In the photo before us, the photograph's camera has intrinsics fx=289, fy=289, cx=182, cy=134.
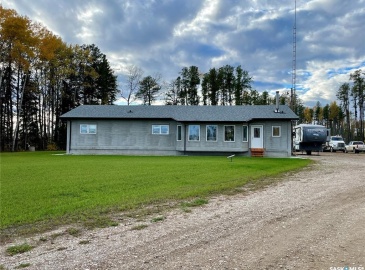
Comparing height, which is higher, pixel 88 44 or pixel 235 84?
pixel 88 44

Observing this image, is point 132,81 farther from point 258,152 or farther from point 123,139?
point 258,152

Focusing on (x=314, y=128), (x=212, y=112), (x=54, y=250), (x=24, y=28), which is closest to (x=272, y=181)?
(x=54, y=250)

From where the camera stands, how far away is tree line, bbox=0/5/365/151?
31059 millimetres

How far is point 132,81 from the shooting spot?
48812mm

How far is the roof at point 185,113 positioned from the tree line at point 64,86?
1014 centimetres

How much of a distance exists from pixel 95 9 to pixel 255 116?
14899 millimetres

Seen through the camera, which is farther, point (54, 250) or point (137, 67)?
point (137, 67)

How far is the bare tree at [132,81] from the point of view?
159ft

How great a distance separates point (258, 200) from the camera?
7.10 meters

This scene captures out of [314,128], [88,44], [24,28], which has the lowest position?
[314,128]

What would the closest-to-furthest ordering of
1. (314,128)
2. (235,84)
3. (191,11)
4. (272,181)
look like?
(272,181) < (191,11) < (314,128) < (235,84)

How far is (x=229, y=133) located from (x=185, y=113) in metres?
4.54

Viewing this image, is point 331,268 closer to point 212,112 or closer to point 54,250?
point 54,250

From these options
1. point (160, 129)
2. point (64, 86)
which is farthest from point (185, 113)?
point (64, 86)
